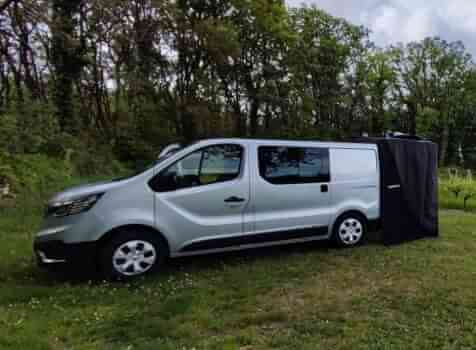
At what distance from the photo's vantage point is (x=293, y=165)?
15.2ft

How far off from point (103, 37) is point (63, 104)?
2922mm

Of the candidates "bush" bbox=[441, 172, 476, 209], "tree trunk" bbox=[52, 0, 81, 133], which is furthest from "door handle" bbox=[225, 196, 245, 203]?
"tree trunk" bbox=[52, 0, 81, 133]

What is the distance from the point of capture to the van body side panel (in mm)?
4957

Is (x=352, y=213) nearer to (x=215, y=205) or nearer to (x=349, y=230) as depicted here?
(x=349, y=230)

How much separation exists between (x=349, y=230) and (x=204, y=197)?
2.34 m

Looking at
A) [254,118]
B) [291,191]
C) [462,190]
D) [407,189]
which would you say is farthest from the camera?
[254,118]

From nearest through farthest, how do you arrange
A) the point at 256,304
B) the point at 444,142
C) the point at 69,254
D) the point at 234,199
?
1. the point at 256,304
2. the point at 69,254
3. the point at 234,199
4. the point at 444,142

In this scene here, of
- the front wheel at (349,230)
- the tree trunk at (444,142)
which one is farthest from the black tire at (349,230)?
the tree trunk at (444,142)

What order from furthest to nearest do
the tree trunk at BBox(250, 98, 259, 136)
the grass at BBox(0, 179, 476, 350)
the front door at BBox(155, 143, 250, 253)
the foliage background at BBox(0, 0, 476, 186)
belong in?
the tree trunk at BBox(250, 98, 259, 136) → the foliage background at BBox(0, 0, 476, 186) → the front door at BBox(155, 143, 250, 253) → the grass at BBox(0, 179, 476, 350)

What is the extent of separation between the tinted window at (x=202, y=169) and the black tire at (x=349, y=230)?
5.92 feet

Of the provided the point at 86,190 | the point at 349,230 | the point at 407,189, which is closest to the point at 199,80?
the point at 407,189

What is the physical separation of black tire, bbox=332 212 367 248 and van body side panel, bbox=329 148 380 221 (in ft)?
0.34

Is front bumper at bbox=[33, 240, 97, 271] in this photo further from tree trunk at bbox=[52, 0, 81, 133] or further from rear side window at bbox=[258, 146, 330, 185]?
tree trunk at bbox=[52, 0, 81, 133]

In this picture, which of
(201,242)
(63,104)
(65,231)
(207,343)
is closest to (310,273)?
(201,242)
